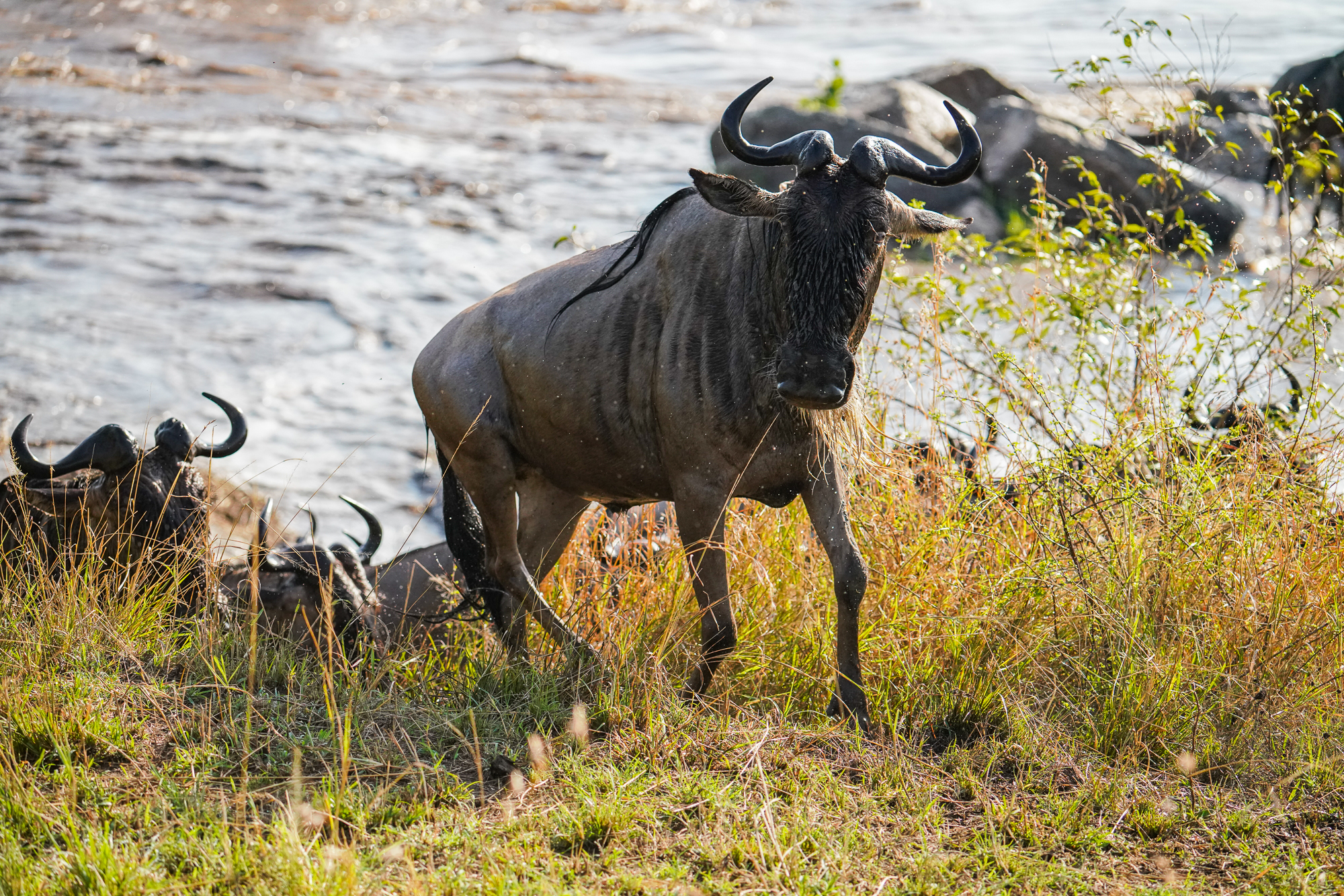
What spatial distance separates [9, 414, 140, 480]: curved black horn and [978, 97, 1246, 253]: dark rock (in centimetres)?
1157

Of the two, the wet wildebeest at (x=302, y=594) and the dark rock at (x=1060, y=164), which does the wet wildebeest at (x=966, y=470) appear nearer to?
the wet wildebeest at (x=302, y=594)

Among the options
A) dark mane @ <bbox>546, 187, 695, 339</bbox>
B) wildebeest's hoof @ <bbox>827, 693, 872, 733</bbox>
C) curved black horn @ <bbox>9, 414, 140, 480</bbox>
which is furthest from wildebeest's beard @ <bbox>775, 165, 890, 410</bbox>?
curved black horn @ <bbox>9, 414, 140, 480</bbox>

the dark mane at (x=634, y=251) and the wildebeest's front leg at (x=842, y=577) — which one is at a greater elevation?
the dark mane at (x=634, y=251)

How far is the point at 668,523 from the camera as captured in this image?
6105mm

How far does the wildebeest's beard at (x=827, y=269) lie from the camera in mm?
3795

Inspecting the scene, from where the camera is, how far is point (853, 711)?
430cm

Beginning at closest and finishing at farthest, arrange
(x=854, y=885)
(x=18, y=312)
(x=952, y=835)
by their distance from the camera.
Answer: (x=854, y=885), (x=952, y=835), (x=18, y=312)

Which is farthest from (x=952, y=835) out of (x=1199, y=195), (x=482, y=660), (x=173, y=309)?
(x=173, y=309)

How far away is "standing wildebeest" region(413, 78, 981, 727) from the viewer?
3.88 m

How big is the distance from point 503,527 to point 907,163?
223 centimetres

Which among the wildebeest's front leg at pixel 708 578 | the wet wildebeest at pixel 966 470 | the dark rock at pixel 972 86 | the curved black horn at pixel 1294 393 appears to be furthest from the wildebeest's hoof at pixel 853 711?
the dark rock at pixel 972 86

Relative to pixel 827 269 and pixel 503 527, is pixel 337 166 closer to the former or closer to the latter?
pixel 503 527

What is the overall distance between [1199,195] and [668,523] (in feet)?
10.4

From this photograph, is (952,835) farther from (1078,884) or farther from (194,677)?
(194,677)
